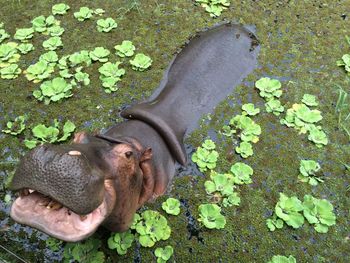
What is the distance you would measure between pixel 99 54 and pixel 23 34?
749 mm

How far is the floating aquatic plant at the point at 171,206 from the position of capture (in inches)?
109

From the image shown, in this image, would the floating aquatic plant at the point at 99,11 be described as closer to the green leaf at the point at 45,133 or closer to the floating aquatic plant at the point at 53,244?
the green leaf at the point at 45,133

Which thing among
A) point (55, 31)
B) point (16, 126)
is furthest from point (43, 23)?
point (16, 126)

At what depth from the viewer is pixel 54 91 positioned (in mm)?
3324

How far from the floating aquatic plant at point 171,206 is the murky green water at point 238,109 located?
1.9 inches

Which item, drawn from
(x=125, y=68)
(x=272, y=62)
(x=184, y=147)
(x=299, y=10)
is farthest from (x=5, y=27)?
(x=299, y=10)

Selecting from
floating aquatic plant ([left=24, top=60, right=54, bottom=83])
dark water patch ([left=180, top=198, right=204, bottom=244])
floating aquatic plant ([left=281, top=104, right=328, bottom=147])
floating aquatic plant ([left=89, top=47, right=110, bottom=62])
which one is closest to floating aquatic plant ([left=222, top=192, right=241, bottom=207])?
dark water patch ([left=180, top=198, right=204, bottom=244])

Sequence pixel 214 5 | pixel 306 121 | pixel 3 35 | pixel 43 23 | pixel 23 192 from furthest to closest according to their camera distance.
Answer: pixel 214 5
pixel 43 23
pixel 3 35
pixel 306 121
pixel 23 192

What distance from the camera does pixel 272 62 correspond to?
377 centimetres

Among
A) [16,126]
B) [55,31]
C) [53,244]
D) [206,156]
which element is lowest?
[53,244]

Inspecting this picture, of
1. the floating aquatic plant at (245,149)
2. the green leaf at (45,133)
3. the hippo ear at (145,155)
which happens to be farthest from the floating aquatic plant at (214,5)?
the hippo ear at (145,155)

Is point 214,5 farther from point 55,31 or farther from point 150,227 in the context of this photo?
point 150,227

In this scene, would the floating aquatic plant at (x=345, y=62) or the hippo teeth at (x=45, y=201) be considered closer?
the hippo teeth at (x=45, y=201)

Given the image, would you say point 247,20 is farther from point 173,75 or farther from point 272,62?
point 173,75
